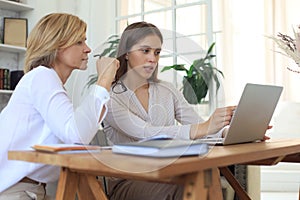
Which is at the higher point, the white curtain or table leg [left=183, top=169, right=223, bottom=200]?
the white curtain

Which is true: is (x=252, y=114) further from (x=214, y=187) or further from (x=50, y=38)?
(x=50, y=38)

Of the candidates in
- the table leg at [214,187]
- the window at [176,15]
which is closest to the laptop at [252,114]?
the table leg at [214,187]

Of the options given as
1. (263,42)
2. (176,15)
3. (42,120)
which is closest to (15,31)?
(176,15)

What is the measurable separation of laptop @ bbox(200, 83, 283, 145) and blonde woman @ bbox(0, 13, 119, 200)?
44 centimetres

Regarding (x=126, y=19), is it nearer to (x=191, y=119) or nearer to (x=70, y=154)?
(x=191, y=119)

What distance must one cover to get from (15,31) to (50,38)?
6.35ft

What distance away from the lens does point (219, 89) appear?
5.71 ft

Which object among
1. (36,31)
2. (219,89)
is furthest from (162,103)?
(36,31)

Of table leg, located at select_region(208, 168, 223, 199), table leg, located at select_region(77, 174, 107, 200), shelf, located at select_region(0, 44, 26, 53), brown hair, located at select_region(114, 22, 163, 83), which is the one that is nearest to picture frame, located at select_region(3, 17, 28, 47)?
shelf, located at select_region(0, 44, 26, 53)

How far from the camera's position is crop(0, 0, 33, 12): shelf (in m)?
3.13

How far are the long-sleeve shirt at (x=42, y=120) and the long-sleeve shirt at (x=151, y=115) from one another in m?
0.34

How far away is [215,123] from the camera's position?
1.46 m

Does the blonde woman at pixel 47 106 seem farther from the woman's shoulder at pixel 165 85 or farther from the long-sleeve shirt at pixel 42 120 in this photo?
the woman's shoulder at pixel 165 85

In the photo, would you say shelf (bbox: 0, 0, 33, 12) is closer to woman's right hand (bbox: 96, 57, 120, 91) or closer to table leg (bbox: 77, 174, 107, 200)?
woman's right hand (bbox: 96, 57, 120, 91)
